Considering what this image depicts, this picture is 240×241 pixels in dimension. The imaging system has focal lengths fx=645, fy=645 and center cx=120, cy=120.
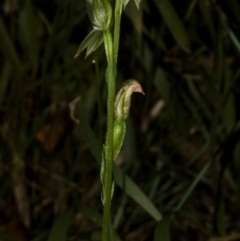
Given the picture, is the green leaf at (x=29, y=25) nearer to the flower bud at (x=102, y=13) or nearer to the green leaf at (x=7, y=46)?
the green leaf at (x=7, y=46)

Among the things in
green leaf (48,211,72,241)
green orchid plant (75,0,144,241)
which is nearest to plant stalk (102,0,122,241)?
green orchid plant (75,0,144,241)

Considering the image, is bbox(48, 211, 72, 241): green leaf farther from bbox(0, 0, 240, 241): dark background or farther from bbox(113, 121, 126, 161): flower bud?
bbox(0, 0, 240, 241): dark background

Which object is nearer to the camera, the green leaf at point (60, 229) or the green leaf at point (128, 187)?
the green leaf at point (60, 229)

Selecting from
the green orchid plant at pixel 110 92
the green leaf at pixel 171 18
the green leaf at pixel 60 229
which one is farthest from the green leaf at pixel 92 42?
the green leaf at pixel 171 18

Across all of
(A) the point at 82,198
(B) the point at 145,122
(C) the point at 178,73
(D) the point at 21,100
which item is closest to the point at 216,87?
(C) the point at 178,73

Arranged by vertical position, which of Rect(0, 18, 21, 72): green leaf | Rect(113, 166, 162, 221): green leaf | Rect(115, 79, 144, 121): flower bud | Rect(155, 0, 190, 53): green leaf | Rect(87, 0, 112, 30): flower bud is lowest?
Rect(113, 166, 162, 221): green leaf

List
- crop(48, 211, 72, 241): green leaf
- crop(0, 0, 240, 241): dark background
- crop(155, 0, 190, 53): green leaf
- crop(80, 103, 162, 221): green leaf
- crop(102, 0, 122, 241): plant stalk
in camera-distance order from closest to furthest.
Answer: crop(102, 0, 122, 241): plant stalk → crop(48, 211, 72, 241): green leaf → crop(80, 103, 162, 221): green leaf → crop(155, 0, 190, 53): green leaf → crop(0, 0, 240, 241): dark background
